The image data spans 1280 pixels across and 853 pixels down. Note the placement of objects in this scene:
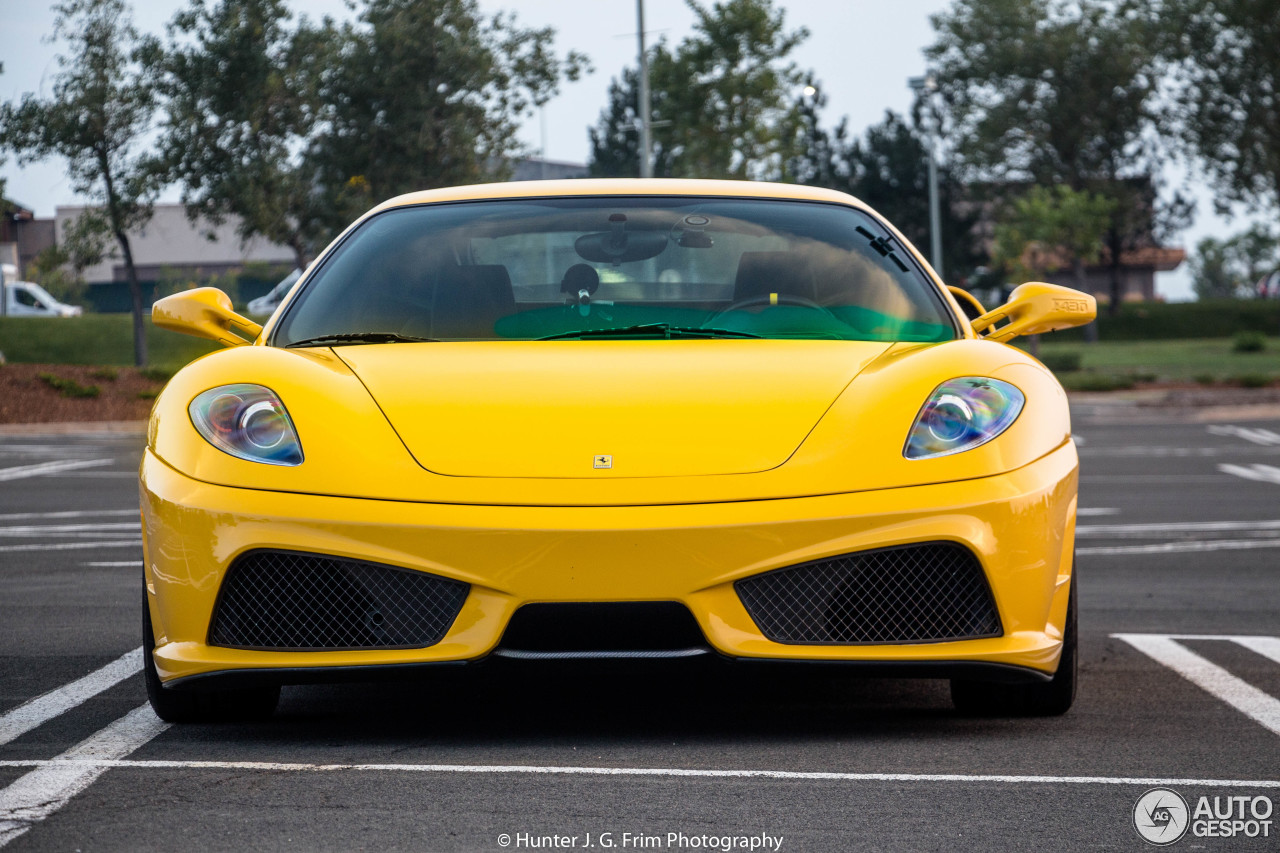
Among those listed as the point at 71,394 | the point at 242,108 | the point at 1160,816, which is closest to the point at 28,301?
the point at 242,108

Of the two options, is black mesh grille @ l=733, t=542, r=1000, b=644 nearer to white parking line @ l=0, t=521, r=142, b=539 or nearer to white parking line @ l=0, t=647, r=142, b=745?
white parking line @ l=0, t=647, r=142, b=745

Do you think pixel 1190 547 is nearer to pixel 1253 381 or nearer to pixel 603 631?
pixel 603 631

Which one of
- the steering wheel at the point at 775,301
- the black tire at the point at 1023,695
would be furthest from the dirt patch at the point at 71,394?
the black tire at the point at 1023,695

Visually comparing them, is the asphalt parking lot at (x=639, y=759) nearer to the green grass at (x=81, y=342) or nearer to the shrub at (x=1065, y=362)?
Answer: the green grass at (x=81, y=342)

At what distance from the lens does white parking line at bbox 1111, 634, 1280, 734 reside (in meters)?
4.30

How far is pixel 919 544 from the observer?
3.57 metres

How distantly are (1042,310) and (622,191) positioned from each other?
131 centimetres

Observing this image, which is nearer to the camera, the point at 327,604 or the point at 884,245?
the point at 327,604

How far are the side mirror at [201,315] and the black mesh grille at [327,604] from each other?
3.85ft

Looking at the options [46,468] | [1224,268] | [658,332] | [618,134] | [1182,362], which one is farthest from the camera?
[1224,268]

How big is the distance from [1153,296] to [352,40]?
285 feet

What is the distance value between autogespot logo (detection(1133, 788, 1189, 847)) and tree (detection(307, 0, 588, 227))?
29.7 metres

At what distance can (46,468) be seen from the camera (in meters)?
15.2

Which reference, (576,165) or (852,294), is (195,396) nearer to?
(852,294)
